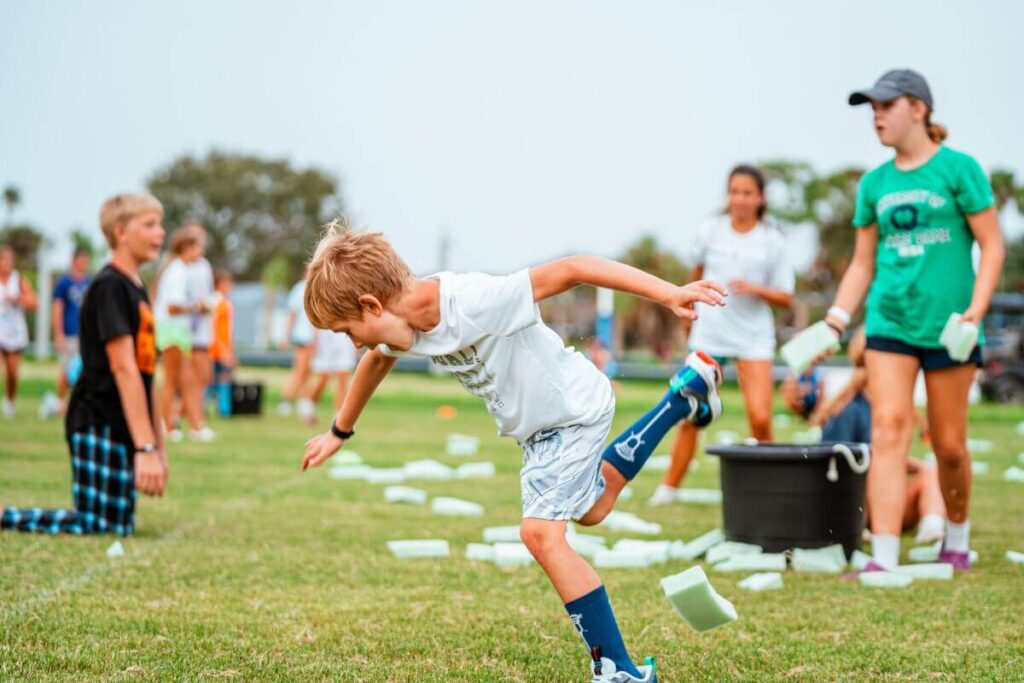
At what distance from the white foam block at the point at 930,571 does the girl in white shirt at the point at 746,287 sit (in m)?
2.18

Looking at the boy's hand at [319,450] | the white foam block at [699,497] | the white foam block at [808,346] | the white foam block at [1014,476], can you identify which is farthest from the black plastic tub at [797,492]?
the white foam block at [1014,476]

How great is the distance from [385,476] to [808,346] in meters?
4.87

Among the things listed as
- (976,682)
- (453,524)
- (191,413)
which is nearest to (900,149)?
(976,682)

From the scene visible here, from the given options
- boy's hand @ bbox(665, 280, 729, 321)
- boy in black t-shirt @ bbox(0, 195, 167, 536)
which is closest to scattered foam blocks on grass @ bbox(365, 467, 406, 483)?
boy in black t-shirt @ bbox(0, 195, 167, 536)

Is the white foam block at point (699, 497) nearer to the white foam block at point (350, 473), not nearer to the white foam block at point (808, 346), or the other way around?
the white foam block at point (350, 473)

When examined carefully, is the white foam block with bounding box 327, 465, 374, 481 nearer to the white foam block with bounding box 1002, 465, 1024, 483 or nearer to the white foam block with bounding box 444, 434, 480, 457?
the white foam block with bounding box 444, 434, 480, 457

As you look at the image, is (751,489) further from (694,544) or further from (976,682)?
(976,682)

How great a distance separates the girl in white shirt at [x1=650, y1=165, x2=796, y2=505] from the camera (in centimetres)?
745

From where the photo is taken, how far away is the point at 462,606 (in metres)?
4.56

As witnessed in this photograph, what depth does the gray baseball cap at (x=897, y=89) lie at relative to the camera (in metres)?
5.29

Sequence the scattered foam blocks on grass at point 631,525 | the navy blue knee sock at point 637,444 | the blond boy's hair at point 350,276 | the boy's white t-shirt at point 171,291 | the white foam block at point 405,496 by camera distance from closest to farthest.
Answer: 1. the blond boy's hair at point 350,276
2. the navy blue knee sock at point 637,444
3. the scattered foam blocks on grass at point 631,525
4. the white foam block at point 405,496
5. the boy's white t-shirt at point 171,291

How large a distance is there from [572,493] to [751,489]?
2338 millimetres

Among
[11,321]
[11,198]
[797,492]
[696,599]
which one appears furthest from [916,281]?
[11,198]

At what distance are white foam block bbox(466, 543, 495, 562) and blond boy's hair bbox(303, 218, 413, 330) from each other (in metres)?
2.36
